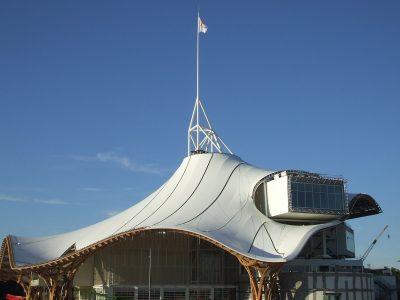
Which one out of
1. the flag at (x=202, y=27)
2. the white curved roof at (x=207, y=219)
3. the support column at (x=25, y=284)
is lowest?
the support column at (x=25, y=284)

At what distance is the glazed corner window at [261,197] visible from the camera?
4722 centimetres

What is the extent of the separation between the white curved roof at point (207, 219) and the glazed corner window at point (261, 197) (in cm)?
68

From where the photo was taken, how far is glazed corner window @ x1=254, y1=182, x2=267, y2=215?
155ft

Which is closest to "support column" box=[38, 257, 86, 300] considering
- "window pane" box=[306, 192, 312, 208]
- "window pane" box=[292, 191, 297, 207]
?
"window pane" box=[292, 191, 297, 207]

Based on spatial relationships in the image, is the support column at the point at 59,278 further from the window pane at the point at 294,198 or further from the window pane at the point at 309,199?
the window pane at the point at 309,199

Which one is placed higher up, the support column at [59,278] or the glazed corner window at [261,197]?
the glazed corner window at [261,197]

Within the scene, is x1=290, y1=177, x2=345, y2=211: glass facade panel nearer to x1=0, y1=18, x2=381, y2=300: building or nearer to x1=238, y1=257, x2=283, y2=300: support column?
x1=0, y1=18, x2=381, y2=300: building

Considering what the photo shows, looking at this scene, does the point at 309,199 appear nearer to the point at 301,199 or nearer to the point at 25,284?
the point at 301,199

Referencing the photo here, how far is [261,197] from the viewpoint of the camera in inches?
1876

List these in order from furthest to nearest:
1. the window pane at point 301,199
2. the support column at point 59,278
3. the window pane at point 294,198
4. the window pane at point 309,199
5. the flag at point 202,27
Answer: the flag at point 202,27, the window pane at point 309,199, the window pane at point 301,199, the window pane at point 294,198, the support column at point 59,278

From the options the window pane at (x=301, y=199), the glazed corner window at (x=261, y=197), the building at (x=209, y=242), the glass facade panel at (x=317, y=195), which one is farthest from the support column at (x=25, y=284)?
the window pane at (x=301, y=199)

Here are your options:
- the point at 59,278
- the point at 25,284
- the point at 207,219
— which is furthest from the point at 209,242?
the point at 25,284

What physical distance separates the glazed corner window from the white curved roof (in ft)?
2.23

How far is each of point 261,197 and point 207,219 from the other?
7.42 metres
